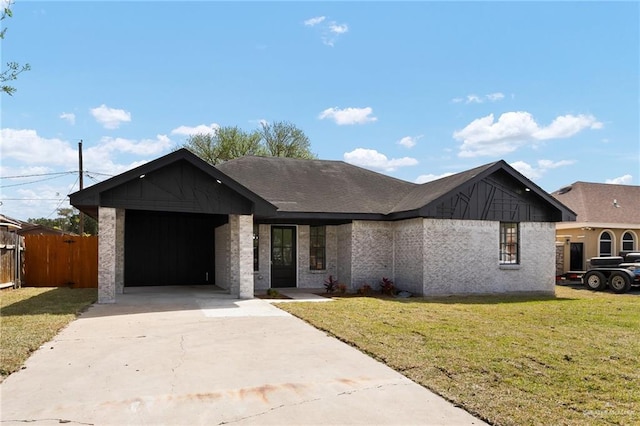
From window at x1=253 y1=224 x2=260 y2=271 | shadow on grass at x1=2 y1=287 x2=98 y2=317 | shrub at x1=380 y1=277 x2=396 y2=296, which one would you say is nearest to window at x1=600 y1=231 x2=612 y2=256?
shrub at x1=380 y1=277 x2=396 y2=296

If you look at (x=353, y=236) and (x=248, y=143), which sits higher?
(x=248, y=143)

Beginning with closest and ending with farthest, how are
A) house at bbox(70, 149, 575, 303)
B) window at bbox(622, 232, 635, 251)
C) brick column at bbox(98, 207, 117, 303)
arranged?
brick column at bbox(98, 207, 117, 303), house at bbox(70, 149, 575, 303), window at bbox(622, 232, 635, 251)

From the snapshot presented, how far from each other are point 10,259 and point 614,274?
22.7 metres

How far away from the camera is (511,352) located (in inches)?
282

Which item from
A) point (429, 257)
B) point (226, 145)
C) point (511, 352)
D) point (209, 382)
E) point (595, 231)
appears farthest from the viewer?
point (226, 145)

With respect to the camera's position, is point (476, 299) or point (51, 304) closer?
point (51, 304)

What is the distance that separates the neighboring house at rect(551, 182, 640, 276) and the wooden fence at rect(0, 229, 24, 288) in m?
24.0

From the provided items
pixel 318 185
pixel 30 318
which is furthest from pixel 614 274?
pixel 30 318

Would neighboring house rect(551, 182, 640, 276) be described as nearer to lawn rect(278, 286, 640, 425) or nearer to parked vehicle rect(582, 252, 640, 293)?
parked vehicle rect(582, 252, 640, 293)

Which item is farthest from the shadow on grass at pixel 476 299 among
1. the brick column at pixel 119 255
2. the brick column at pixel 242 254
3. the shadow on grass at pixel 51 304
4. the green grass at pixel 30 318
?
the green grass at pixel 30 318

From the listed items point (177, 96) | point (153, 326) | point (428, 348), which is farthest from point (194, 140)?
point (428, 348)

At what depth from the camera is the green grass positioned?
682cm

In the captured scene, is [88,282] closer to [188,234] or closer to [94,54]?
[188,234]

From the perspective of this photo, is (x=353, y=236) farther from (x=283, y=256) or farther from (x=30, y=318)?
(x=30, y=318)
